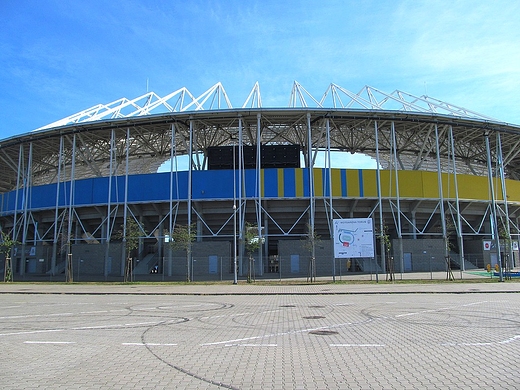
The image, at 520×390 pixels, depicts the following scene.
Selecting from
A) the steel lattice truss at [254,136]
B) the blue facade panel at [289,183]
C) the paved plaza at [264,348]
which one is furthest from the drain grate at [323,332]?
the steel lattice truss at [254,136]

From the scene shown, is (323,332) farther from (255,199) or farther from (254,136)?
(254,136)

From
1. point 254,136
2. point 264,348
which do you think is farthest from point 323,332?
point 254,136

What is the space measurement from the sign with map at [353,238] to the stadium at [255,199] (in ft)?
13.5

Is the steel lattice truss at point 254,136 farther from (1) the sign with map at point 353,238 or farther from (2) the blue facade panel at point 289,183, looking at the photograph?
(1) the sign with map at point 353,238

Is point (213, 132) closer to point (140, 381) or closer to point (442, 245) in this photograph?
point (442, 245)

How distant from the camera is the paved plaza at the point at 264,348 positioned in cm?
576

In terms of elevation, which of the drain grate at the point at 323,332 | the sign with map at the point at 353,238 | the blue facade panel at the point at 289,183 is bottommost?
the drain grate at the point at 323,332

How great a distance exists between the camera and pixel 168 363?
669cm

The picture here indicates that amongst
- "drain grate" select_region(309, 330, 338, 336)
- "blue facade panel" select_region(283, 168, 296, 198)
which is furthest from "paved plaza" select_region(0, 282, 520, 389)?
"blue facade panel" select_region(283, 168, 296, 198)

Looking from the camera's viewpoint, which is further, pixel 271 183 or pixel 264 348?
pixel 271 183

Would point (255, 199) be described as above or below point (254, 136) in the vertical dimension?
below

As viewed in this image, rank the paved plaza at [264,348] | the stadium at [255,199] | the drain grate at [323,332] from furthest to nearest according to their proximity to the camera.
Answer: the stadium at [255,199] < the drain grate at [323,332] < the paved plaza at [264,348]

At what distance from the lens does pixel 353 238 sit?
27.4m

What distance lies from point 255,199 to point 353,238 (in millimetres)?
10906
